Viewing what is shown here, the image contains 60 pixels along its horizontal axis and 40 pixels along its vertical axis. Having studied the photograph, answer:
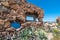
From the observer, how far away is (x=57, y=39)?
28844 millimetres

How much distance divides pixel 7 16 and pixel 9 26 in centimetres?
129

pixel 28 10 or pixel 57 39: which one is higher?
pixel 28 10

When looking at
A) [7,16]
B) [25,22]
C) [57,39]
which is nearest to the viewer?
[7,16]

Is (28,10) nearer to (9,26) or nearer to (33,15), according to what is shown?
(33,15)

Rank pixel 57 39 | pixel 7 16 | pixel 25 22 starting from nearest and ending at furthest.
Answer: pixel 7 16 → pixel 25 22 → pixel 57 39

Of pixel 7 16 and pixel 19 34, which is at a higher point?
pixel 7 16

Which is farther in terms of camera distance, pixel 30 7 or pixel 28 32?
pixel 30 7

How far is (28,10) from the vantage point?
2844cm

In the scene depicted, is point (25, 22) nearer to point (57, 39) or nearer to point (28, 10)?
point (28, 10)

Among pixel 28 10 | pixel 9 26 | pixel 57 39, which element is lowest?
pixel 57 39

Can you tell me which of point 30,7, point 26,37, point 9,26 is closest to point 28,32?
point 26,37

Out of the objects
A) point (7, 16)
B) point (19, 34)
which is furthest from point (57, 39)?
point (7, 16)

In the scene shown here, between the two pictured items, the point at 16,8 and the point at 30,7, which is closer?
the point at 16,8

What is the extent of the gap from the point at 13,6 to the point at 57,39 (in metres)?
8.13
